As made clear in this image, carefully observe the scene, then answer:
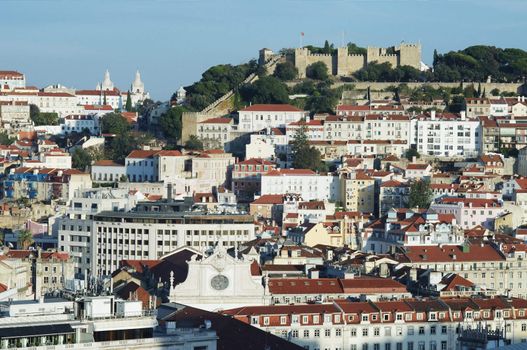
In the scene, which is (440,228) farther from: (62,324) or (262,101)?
(62,324)

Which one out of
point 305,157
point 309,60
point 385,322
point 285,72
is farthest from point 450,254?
point 309,60

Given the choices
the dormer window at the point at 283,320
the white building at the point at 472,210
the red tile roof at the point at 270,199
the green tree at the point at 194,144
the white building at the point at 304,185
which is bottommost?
the dormer window at the point at 283,320

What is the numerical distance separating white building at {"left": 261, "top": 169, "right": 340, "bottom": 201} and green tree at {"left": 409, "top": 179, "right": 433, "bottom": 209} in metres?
6.30

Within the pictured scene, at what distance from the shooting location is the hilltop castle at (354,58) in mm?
132125

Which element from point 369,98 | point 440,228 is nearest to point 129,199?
point 440,228

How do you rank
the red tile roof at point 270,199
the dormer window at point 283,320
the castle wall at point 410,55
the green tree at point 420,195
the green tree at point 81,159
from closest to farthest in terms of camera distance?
the dormer window at point 283,320
the green tree at point 420,195
the red tile roof at point 270,199
the green tree at point 81,159
the castle wall at point 410,55

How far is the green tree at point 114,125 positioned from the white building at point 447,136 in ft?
70.9

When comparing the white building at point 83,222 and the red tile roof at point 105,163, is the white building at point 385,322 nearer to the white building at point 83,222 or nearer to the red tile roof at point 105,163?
the white building at point 83,222

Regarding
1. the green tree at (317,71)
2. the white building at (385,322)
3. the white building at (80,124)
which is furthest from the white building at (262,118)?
the white building at (385,322)

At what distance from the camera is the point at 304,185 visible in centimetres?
10606

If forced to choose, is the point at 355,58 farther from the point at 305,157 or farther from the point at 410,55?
the point at 305,157

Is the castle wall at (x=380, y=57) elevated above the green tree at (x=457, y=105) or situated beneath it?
elevated above

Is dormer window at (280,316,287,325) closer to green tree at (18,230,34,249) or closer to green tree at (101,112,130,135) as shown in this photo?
green tree at (18,230,34,249)

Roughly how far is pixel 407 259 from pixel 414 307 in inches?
702
